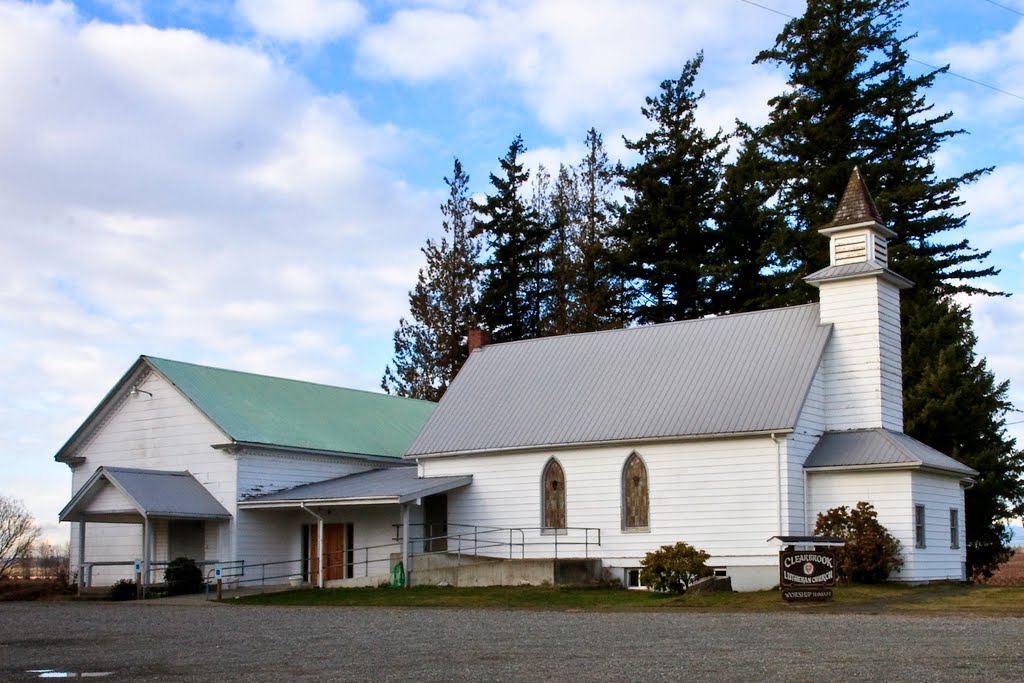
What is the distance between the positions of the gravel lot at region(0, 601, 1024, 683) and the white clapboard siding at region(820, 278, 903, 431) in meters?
12.0

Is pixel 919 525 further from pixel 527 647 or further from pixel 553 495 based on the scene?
pixel 527 647

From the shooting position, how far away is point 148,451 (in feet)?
137

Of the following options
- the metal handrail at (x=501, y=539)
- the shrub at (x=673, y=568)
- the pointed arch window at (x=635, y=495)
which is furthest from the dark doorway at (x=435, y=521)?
the shrub at (x=673, y=568)

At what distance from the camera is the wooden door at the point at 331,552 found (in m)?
41.3

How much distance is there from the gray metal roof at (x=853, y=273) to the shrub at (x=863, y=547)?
6648 millimetres

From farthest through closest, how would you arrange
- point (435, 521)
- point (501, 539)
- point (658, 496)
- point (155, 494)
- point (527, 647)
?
1. point (435, 521)
2. point (501, 539)
3. point (155, 494)
4. point (658, 496)
5. point (527, 647)

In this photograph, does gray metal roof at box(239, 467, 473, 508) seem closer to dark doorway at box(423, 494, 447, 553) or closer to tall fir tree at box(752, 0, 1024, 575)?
dark doorway at box(423, 494, 447, 553)

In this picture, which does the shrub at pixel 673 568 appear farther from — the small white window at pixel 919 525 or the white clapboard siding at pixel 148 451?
the white clapboard siding at pixel 148 451

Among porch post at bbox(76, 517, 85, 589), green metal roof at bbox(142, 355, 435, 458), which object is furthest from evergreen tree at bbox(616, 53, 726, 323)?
porch post at bbox(76, 517, 85, 589)

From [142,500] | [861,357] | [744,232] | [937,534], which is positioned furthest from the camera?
[744,232]

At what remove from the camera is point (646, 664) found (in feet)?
47.4

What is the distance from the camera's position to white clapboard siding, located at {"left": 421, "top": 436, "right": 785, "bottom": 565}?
3275 cm

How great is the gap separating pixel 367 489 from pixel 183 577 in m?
6.18

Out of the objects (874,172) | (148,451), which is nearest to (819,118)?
(874,172)
